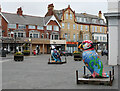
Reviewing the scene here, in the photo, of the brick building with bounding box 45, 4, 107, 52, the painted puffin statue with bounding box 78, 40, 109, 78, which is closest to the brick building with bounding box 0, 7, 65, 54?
the brick building with bounding box 45, 4, 107, 52

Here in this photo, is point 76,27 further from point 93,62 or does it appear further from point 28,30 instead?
point 93,62

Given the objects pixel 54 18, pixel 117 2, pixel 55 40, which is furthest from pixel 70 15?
pixel 117 2

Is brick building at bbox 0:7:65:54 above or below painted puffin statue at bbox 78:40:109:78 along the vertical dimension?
above

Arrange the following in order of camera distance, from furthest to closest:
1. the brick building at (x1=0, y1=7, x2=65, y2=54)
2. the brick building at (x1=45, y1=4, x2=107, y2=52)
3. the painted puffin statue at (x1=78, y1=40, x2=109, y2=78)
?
the brick building at (x1=45, y1=4, x2=107, y2=52), the brick building at (x1=0, y1=7, x2=65, y2=54), the painted puffin statue at (x1=78, y1=40, x2=109, y2=78)

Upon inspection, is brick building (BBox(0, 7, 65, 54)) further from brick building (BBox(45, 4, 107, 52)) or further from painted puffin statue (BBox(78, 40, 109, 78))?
painted puffin statue (BBox(78, 40, 109, 78))

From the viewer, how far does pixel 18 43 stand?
157 ft

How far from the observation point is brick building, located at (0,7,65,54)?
47.3 metres

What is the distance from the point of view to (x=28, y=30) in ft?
166

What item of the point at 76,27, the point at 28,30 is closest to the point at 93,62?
the point at 28,30

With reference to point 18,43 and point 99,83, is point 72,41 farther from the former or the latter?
point 99,83

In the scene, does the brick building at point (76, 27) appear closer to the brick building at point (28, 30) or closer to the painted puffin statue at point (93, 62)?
the brick building at point (28, 30)

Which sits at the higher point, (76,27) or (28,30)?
(76,27)

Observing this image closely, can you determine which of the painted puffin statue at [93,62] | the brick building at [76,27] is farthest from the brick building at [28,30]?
the painted puffin statue at [93,62]

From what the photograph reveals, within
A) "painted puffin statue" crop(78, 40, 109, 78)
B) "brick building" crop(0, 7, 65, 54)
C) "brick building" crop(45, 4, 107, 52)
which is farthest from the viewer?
"brick building" crop(45, 4, 107, 52)
